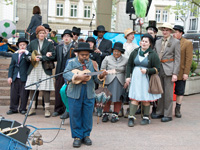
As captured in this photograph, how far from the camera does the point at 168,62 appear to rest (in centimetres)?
733

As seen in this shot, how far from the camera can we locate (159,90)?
22.5 feet

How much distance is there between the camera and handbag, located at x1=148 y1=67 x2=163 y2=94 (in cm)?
683

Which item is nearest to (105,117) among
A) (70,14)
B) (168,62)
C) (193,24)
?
(168,62)

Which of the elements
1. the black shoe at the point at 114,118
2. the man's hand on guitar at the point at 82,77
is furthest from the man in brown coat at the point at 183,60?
the man's hand on guitar at the point at 82,77

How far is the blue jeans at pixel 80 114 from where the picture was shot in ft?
17.9

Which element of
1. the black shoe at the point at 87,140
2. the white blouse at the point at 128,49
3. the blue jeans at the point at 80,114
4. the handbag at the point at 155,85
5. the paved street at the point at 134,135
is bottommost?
the paved street at the point at 134,135

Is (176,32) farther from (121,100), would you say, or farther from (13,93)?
(13,93)

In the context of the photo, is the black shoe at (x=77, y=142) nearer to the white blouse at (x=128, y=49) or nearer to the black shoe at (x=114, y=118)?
the black shoe at (x=114, y=118)

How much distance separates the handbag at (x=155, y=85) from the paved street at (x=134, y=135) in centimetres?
81

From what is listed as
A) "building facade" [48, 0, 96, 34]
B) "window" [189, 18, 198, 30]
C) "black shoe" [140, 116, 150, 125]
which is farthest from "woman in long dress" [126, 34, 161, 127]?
"window" [189, 18, 198, 30]

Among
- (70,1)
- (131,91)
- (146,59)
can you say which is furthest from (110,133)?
(70,1)

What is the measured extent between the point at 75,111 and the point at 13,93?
292 centimetres

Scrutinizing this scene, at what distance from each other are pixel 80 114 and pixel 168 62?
2.83 meters

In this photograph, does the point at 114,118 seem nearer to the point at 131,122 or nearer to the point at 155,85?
the point at 131,122
